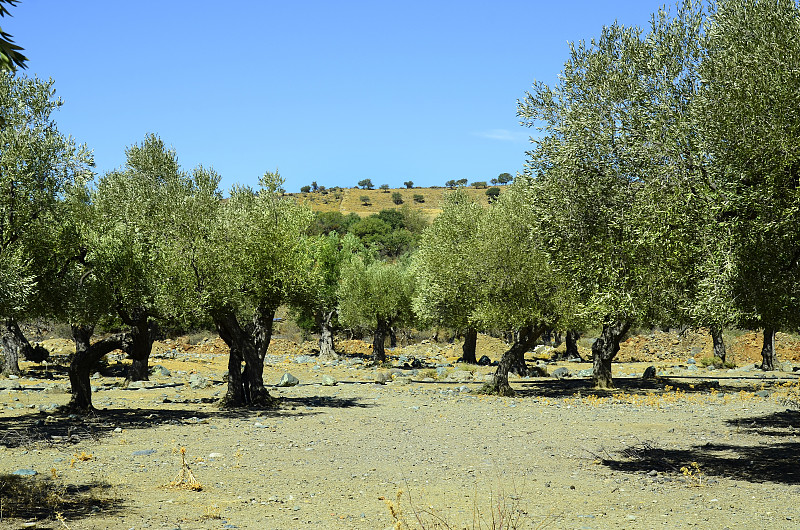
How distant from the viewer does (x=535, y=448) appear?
724 inches

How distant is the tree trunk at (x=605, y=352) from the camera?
34219 millimetres

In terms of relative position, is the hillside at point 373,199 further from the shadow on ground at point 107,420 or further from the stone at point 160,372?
the shadow on ground at point 107,420

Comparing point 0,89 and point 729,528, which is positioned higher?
point 0,89

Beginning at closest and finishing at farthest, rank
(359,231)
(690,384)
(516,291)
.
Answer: (516,291) → (690,384) → (359,231)

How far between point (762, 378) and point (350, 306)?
31557mm

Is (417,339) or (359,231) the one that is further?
(359,231)

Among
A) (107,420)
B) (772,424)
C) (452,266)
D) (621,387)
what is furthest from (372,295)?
(772,424)

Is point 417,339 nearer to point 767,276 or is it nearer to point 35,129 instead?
point 35,129

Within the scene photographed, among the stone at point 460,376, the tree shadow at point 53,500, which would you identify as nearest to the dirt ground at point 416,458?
the tree shadow at point 53,500

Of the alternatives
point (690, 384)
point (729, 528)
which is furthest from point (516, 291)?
point (729, 528)

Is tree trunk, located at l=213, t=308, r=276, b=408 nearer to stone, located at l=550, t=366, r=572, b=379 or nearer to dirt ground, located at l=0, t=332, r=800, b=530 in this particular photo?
dirt ground, located at l=0, t=332, r=800, b=530

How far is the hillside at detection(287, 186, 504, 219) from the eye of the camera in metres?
159

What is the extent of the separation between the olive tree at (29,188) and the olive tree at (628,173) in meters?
14.4

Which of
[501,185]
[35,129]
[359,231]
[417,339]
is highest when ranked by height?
[501,185]
